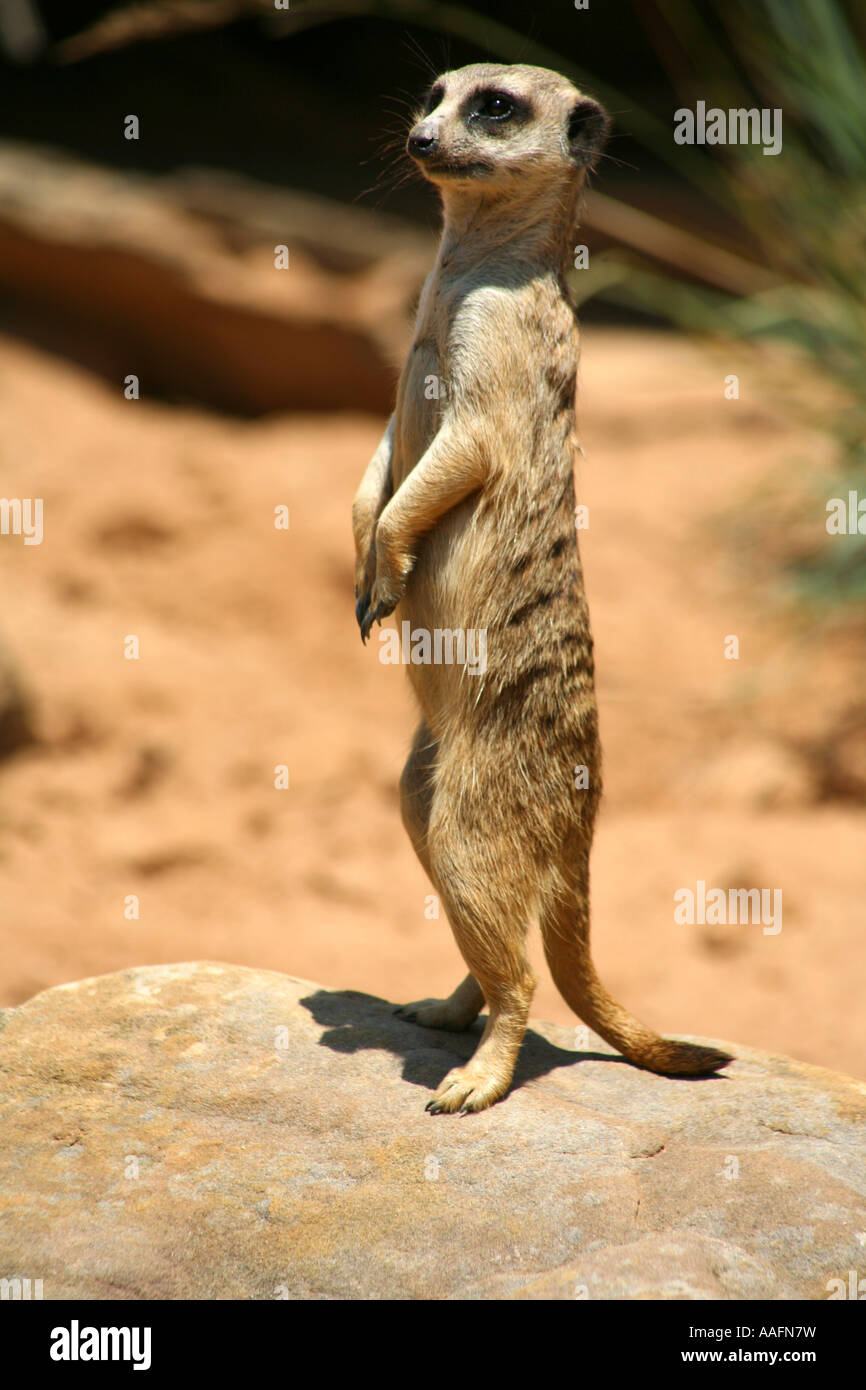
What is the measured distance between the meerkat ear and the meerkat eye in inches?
7.5

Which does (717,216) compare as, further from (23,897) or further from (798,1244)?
(798,1244)

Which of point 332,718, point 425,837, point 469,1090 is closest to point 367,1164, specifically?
point 469,1090

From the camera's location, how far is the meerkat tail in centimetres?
358

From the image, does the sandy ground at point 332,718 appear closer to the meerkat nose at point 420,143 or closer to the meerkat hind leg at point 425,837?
the meerkat hind leg at point 425,837

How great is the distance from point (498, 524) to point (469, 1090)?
5.00 ft

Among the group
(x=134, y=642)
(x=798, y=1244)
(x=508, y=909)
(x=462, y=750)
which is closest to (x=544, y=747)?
(x=462, y=750)

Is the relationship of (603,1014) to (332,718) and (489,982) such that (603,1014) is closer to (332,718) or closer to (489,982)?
(489,982)

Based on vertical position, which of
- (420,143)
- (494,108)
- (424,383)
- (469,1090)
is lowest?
(469,1090)

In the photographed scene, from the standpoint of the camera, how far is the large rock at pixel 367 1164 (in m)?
2.71

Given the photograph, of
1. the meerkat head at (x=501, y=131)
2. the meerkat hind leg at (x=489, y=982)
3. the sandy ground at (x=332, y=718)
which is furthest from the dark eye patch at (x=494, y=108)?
the sandy ground at (x=332, y=718)

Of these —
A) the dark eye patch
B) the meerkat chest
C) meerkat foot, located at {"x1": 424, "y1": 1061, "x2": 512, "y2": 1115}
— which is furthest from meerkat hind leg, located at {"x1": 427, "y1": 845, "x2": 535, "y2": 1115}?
the dark eye patch

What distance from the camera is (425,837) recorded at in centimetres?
356

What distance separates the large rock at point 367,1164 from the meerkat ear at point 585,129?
2.56m

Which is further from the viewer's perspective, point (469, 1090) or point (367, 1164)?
point (469, 1090)
